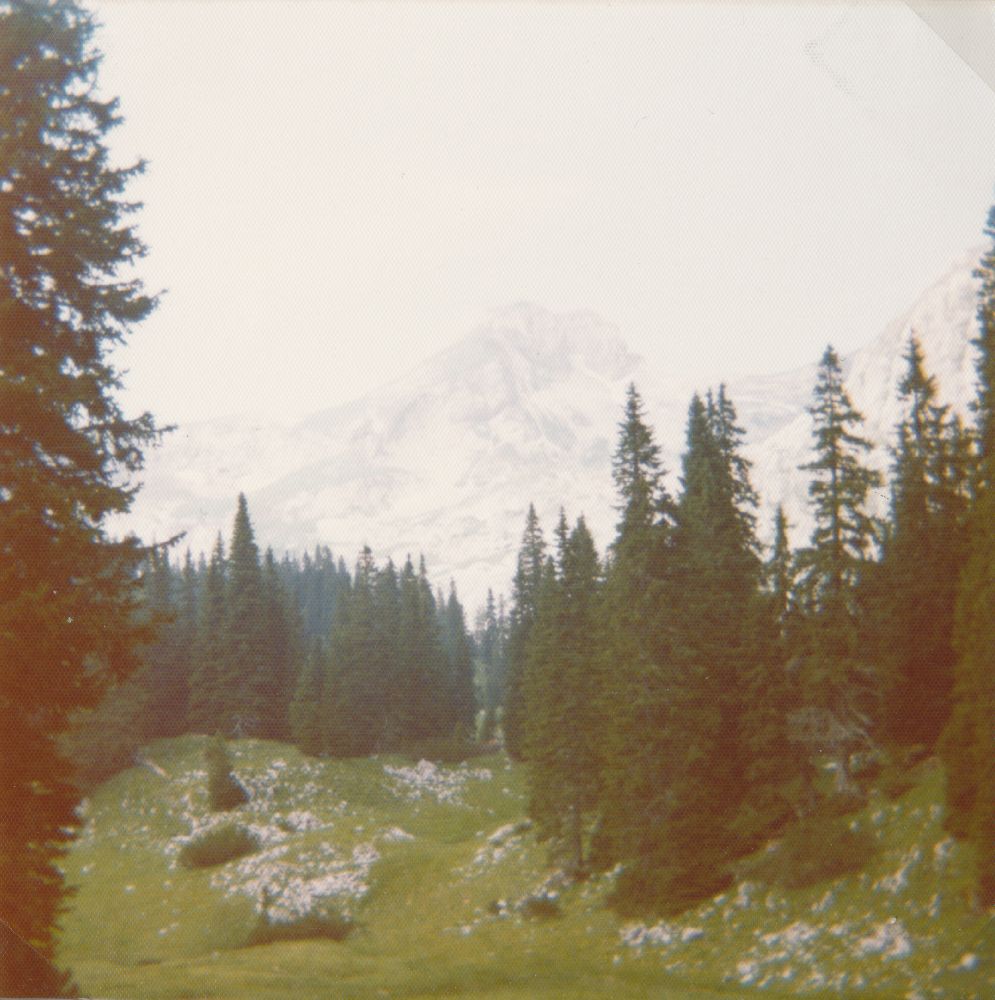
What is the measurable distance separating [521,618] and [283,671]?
2069 cm

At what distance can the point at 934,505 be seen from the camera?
34.0 m

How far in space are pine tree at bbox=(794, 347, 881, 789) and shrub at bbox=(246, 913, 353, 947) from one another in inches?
751

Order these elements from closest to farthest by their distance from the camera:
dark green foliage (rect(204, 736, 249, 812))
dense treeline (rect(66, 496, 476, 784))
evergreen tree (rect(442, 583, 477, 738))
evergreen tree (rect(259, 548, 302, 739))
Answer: dark green foliage (rect(204, 736, 249, 812)), dense treeline (rect(66, 496, 476, 784)), evergreen tree (rect(259, 548, 302, 739)), evergreen tree (rect(442, 583, 477, 738))

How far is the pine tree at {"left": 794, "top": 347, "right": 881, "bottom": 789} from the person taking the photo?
31.4 m

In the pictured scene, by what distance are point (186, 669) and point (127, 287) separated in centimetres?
5779

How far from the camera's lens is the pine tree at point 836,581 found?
103 ft

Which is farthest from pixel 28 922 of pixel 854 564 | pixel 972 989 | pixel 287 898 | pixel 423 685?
pixel 423 685

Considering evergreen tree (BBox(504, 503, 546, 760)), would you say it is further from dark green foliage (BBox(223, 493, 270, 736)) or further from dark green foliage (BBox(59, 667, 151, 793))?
dark green foliage (BBox(59, 667, 151, 793))

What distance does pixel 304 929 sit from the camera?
34562mm

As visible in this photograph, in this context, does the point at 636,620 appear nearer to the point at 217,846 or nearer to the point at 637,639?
the point at 637,639

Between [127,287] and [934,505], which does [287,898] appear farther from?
[127,287]

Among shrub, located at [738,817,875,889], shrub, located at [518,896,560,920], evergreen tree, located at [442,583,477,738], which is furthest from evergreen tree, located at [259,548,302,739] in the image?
shrub, located at [738,817,875,889]

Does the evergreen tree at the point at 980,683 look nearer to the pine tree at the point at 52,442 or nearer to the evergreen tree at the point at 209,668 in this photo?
the pine tree at the point at 52,442

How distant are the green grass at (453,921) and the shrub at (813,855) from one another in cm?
35
